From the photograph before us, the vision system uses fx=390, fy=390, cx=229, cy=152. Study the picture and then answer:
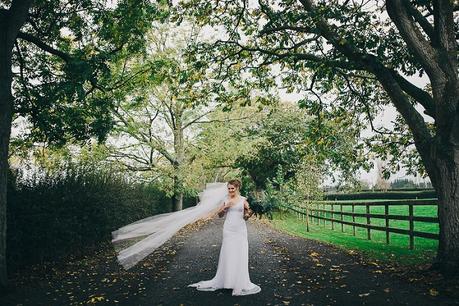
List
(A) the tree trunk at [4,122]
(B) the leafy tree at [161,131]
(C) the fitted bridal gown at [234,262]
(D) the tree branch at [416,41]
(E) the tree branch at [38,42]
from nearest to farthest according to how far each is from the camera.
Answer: (C) the fitted bridal gown at [234,262]
(A) the tree trunk at [4,122]
(D) the tree branch at [416,41]
(E) the tree branch at [38,42]
(B) the leafy tree at [161,131]

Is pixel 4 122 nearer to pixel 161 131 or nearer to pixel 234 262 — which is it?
pixel 234 262

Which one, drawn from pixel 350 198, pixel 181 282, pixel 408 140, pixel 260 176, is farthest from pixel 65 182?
pixel 350 198

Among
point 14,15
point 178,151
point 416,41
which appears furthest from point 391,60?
point 178,151

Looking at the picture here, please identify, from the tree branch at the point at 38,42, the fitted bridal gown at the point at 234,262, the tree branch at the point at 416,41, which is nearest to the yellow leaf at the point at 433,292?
the fitted bridal gown at the point at 234,262

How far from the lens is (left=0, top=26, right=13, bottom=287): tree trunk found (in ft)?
27.6

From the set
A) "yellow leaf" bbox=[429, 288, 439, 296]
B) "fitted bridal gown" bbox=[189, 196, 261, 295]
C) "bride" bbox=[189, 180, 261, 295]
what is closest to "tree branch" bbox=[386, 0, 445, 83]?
"yellow leaf" bbox=[429, 288, 439, 296]

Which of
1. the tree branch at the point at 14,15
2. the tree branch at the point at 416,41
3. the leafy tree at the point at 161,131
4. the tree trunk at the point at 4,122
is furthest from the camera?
the leafy tree at the point at 161,131

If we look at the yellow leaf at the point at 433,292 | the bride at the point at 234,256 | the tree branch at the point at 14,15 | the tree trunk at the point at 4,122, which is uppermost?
the tree branch at the point at 14,15

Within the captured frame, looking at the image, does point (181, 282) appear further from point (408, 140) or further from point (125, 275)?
point (408, 140)

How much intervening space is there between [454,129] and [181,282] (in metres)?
6.66

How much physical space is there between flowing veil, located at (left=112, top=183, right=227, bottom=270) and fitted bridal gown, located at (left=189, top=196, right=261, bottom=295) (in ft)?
5.32

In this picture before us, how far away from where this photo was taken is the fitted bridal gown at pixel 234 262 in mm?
7645

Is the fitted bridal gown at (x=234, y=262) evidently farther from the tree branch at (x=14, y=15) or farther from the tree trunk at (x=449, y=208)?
the tree branch at (x=14, y=15)

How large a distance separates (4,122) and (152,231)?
415 cm
